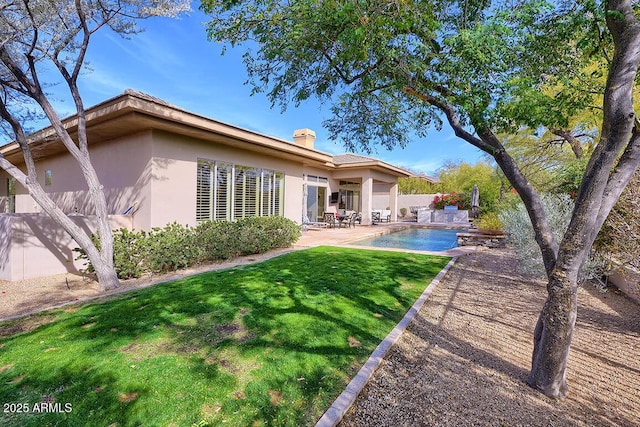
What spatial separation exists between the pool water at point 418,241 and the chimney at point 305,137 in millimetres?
6430

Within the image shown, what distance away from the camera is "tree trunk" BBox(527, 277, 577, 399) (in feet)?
9.52

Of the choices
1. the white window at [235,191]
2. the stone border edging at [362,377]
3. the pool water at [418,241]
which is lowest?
the stone border edging at [362,377]

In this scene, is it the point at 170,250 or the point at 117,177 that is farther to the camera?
the point at 117,177

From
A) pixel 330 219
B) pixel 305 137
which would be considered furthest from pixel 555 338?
pixel 330 219

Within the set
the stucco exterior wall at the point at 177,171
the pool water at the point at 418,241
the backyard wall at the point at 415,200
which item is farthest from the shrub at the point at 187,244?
the backyard wall at the point at 415,200

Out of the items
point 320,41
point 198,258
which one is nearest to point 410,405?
point 320,41

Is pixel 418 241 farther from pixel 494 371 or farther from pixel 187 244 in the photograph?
pixel 494 371

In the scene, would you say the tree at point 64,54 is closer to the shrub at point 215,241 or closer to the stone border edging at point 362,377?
the shrub at point 215,241

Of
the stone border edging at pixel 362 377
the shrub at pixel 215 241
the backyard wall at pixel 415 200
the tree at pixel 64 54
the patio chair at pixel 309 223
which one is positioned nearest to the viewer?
the stone border edging at pixel 362 377

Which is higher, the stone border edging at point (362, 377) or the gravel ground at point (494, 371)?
the stone border edging at point (362, 377)

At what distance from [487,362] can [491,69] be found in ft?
11.7

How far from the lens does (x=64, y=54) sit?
24.4 feet

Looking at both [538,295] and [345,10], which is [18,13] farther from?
[538,295]

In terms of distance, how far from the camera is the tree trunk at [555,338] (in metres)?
2.90
